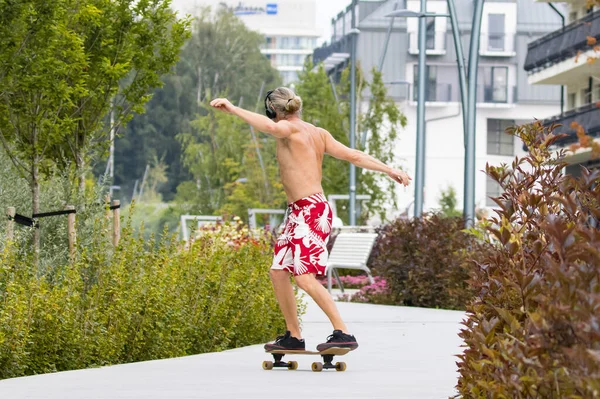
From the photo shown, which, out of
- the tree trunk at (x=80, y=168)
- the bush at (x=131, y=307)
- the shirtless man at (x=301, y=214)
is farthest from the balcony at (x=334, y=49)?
the shirtless man at (x=301, y=214)

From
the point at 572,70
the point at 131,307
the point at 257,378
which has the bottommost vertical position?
the point at 257,378

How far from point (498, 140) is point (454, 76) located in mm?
5310

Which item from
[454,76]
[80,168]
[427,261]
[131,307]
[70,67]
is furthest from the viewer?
[454,76]

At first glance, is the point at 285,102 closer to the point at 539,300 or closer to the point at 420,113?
the point at 539,300

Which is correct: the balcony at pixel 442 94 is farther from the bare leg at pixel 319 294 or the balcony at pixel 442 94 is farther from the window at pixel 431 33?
the bare leg at pixel 319 294

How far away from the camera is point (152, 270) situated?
1074 cm

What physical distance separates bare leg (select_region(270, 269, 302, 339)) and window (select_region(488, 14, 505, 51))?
76.4 m

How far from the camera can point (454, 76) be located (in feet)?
274

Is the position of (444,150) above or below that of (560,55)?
below

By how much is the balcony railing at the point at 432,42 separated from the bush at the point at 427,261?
209ft

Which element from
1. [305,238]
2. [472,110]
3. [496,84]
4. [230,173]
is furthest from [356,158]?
[496,84]

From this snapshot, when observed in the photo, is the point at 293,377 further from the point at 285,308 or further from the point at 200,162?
the point at 200,162

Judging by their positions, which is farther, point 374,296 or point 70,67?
point 374,296

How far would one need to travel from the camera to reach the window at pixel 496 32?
84.3m
